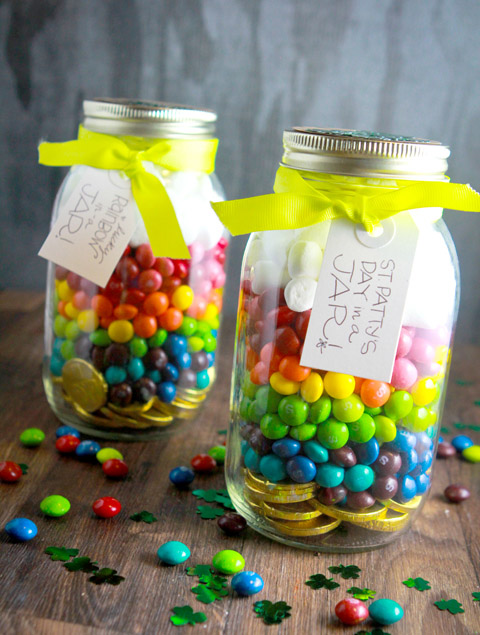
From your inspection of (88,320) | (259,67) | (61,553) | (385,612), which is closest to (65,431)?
(88,320)

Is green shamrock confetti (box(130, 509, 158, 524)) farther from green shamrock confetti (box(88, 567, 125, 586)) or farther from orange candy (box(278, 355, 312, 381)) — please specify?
orange candy (box(278, 355, 312, 381))

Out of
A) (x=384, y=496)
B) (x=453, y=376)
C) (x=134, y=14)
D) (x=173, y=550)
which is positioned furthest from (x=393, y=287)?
(x=134, y=14)

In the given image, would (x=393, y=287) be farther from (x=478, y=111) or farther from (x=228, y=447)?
(x=478, y=111)

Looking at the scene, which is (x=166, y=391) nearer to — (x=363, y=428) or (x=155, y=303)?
(x=155, y=303)

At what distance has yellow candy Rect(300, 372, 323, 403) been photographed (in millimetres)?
650

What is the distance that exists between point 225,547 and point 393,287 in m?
0.30

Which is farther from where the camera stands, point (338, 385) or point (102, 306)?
point (102, 306)

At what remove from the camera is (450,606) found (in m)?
0.63

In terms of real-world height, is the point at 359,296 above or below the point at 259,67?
below

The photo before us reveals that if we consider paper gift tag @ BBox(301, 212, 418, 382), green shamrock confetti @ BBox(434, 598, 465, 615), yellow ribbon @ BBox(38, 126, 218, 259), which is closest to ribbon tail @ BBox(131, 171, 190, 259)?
yellow ribbon @ BBox(38, 126, 218, 259)

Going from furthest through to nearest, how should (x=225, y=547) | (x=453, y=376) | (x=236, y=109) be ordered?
(x=236, y=109) < (x=453, y=376) < (x=225, y=547)

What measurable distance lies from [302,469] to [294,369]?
0.09 m

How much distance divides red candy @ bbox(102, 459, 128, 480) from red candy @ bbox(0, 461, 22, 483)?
0.09 meters

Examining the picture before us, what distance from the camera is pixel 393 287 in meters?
0.65
